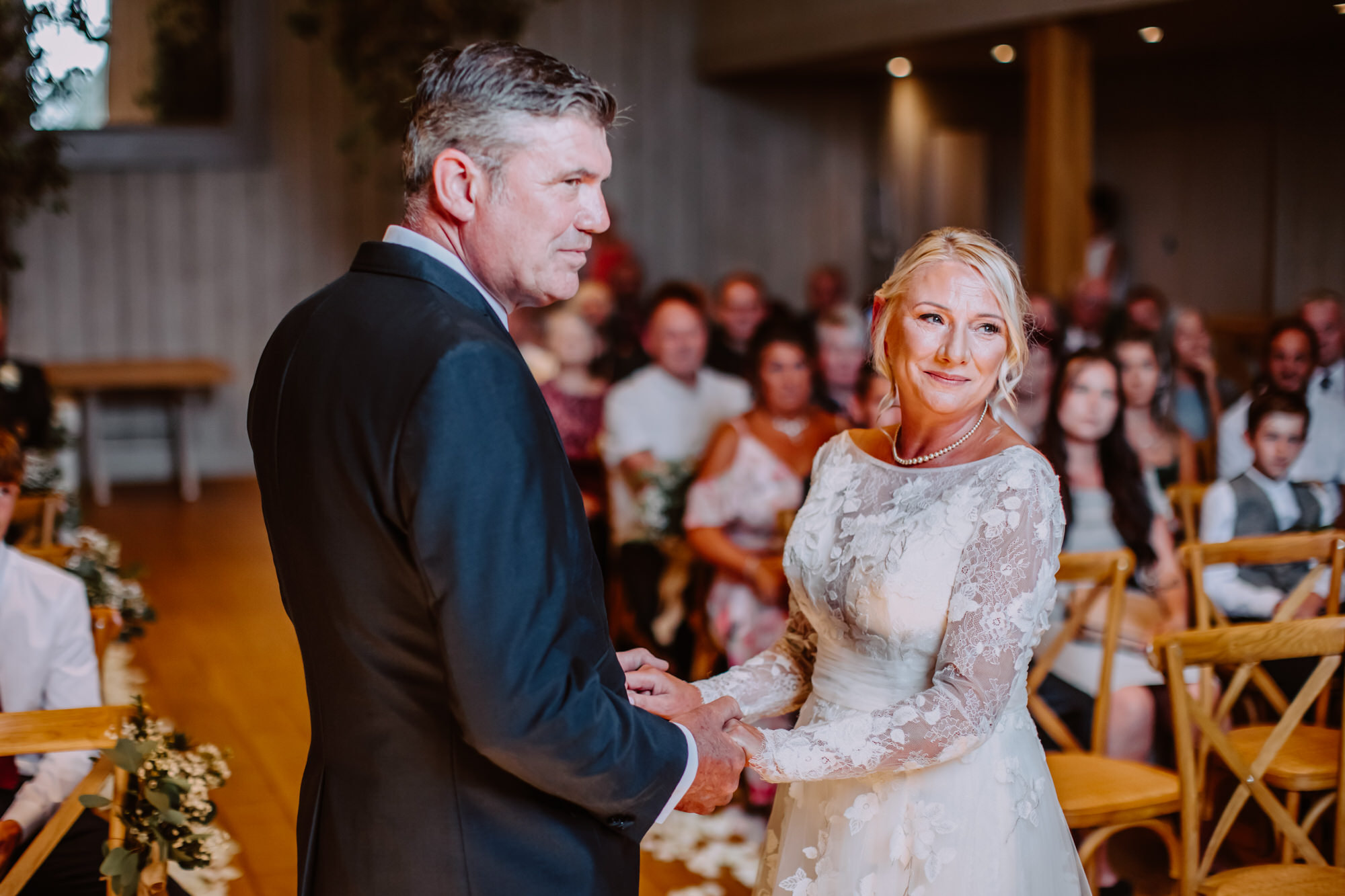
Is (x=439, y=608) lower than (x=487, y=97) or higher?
lower

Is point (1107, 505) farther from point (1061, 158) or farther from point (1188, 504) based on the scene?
point (1061, 158)

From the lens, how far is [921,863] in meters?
1.90

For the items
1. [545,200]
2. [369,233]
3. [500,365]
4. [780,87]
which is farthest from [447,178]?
[780,87]

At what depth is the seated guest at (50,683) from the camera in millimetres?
2363

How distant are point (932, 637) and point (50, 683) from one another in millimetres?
1709

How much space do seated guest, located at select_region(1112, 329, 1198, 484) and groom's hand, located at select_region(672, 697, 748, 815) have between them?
3.33 metres

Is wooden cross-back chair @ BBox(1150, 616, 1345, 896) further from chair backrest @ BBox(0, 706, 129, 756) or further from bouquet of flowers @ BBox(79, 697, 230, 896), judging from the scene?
chair backrest @ BBox(0, 706, 129, 756)

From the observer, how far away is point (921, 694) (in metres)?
1.79

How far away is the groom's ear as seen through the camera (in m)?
1.39

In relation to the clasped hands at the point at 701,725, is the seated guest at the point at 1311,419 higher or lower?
higher

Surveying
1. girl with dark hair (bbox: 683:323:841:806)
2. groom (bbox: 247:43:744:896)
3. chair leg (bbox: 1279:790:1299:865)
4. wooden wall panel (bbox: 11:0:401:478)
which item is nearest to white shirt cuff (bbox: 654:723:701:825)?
groom (bbox: 247:43:744:896)

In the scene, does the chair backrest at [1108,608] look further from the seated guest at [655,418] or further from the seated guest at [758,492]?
the seated guest at [655,418]

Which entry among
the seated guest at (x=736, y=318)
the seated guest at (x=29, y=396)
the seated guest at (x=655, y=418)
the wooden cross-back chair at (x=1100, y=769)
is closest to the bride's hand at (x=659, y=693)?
the wooden cross-back chair at (x=1100, y=769)

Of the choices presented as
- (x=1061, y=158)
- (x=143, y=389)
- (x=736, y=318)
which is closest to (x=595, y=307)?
(x=736, y=318)
